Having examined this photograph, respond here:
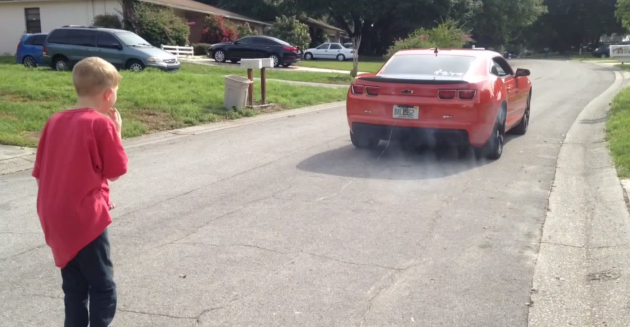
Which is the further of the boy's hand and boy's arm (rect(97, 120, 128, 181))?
the boy's hand

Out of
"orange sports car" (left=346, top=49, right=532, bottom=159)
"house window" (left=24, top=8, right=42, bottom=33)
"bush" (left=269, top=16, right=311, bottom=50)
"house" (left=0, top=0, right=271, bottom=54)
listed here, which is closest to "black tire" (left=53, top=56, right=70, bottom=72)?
"house" (left=0, top=0, right=271, bottom=54)

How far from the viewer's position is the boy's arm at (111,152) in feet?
10.7

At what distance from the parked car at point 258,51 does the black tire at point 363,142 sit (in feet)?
73.3

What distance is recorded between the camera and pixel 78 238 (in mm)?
3262

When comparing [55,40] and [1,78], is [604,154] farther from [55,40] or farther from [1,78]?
[55,40]

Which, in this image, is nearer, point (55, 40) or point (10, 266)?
point (10, 266)

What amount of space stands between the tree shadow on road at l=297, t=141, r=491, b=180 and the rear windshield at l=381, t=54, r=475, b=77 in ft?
3.89

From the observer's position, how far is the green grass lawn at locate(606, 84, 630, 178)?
815 centimetres

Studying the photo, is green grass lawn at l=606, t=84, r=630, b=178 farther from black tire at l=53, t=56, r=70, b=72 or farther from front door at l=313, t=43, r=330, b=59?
front door at l=313, t=43, r=330, b=59

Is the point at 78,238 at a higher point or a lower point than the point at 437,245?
higher

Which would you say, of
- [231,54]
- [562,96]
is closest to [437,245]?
[562,96]

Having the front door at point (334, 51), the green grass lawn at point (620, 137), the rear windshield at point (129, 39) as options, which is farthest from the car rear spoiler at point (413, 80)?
the front door at point (334, 51)

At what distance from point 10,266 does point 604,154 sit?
7834 mm

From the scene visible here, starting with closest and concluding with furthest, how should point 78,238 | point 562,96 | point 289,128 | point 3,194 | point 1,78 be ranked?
point 78,238
point 3,194
point 289,128
point 1,78
point 562,96
